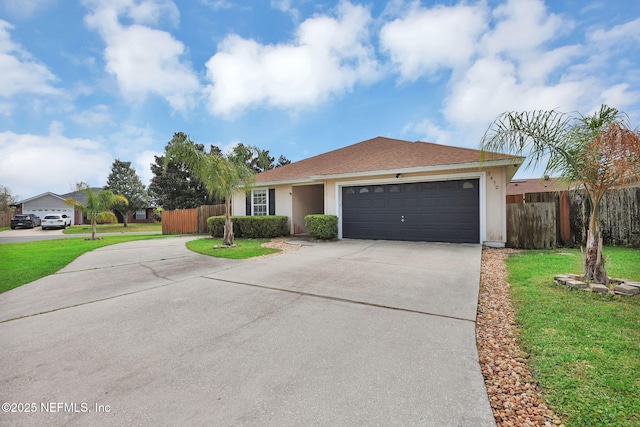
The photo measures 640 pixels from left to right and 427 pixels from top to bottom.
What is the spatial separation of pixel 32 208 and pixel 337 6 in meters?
41.3

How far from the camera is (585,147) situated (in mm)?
4367

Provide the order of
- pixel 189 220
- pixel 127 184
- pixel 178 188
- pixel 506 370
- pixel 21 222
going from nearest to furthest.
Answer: pixel 506 370
pixel 189 220
pixel 21 222
pixel 178 188
pixel 127 184

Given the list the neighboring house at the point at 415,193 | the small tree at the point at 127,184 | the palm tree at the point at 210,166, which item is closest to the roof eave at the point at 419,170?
the neighboring house at the point at 415,193

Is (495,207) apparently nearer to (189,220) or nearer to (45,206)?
(189,220)

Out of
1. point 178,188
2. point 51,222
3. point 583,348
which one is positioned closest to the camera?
point 583,348

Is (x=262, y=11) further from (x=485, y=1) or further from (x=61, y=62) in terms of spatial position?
(x=485, y=1)

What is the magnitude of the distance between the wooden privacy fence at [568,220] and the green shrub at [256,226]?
913 centimetres

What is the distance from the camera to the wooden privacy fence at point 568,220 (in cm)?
829

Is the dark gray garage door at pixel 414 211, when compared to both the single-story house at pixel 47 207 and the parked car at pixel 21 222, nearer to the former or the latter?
the parked car at pixel 21 222

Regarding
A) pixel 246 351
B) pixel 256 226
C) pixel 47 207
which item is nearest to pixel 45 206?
pixel 47 207

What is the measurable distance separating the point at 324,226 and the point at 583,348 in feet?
29.3

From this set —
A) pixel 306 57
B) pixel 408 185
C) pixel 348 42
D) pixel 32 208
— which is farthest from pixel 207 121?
pixel 32 208

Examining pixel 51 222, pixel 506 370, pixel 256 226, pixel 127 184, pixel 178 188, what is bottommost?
pixel 506 370

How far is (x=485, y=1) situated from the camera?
27.1ft
